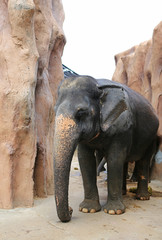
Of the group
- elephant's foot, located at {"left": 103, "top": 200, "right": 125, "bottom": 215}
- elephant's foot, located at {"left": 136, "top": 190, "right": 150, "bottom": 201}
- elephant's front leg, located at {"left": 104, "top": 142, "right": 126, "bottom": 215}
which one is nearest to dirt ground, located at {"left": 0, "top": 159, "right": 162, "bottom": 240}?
elephant's foot, located at {"left": 103, "top": 200, "right": 125, "bottom": 215}

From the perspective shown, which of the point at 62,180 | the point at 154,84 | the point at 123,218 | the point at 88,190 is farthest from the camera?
the point at 154,84

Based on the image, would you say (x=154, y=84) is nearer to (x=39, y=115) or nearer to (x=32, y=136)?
(x=39, y=115)

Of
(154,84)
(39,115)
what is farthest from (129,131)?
(154,84)

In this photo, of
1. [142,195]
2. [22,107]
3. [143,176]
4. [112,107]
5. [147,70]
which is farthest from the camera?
[147,70]

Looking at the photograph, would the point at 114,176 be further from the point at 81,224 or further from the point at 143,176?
the point at 143,176

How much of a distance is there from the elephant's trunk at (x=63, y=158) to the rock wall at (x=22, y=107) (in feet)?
3.27

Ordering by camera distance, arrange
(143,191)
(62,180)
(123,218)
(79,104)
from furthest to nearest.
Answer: (143,191)
(123,218)
(79,104)
(62,180)

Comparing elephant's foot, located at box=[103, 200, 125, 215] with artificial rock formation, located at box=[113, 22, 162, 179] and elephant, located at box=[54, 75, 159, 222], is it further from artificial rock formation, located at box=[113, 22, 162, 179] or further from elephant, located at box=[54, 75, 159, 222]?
artificial rock formation, located at box=[113, 22, 162, 179]

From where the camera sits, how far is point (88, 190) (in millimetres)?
3355

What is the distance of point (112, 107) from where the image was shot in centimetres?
314

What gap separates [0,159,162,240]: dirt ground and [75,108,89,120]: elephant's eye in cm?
104

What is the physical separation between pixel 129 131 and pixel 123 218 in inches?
39.9

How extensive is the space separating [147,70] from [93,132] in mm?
4785

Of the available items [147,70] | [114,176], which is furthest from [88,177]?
[147,70]
